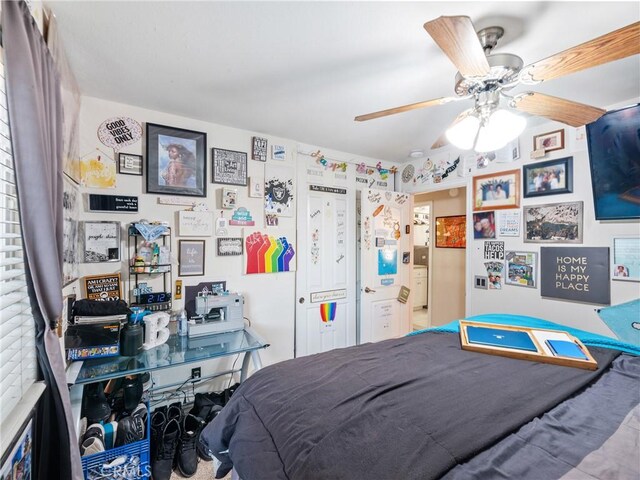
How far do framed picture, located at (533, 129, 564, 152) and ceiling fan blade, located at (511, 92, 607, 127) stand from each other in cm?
92

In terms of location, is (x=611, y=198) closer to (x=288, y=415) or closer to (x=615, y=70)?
(x=615, y=70)

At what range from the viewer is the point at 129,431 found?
64.2 inches

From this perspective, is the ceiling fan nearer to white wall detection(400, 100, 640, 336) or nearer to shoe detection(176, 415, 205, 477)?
white wall detection(400, 100, 640, 336)

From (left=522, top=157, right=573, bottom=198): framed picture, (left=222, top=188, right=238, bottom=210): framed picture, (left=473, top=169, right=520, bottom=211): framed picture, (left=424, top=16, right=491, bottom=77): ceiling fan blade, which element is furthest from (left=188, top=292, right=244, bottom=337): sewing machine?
(left=522, top=157, right=573, bottom=198): framed picture

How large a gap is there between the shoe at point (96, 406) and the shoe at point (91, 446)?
0.16 metres

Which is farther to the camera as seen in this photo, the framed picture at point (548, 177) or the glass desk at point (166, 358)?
the framed picture at point (548, 177)

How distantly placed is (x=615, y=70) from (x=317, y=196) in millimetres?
2230

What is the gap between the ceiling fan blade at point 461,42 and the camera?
0.91m

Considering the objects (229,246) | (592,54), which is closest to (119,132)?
(229,246)

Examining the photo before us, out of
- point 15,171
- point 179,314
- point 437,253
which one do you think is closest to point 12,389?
point 15,171

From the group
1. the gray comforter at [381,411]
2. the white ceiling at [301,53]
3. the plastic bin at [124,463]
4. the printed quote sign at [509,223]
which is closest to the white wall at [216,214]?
the white ceiling at [301,53]

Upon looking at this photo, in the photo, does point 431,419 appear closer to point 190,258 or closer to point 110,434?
point 110,434

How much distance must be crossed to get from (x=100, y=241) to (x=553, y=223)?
3.42m

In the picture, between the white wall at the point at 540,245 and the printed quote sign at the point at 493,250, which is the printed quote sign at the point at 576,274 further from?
the printed quote sign at the point at 493,250
